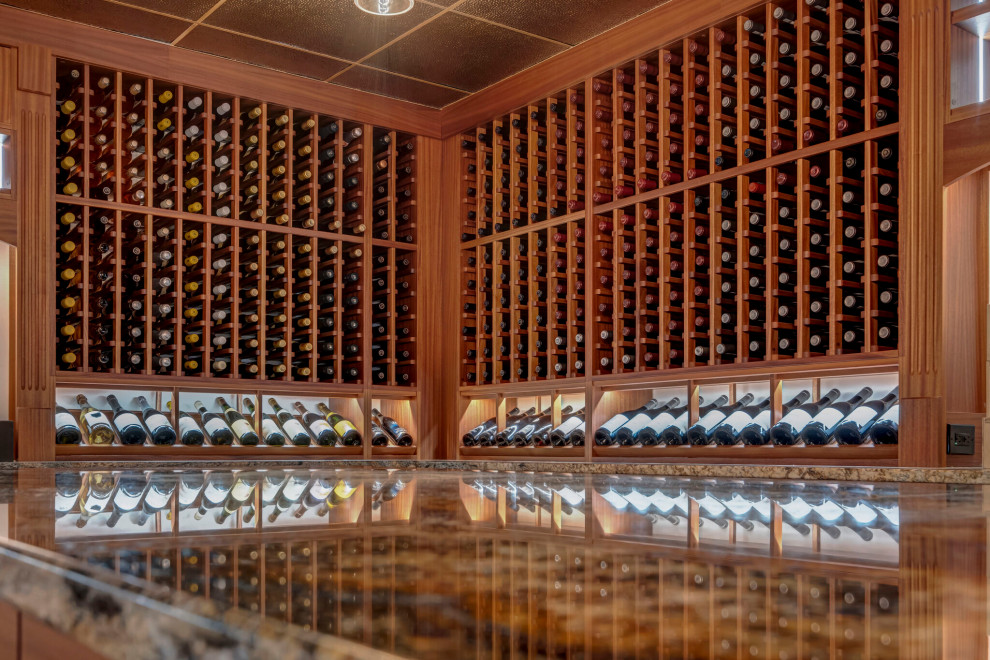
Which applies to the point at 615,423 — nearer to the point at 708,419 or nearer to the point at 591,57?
the point at 708,419

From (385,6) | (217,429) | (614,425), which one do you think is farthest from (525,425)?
(385,6)

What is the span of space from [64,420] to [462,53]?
2.52 metres

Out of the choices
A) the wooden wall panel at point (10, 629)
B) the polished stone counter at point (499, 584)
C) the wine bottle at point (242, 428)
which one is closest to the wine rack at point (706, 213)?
the wine bottle at point (242, 428)

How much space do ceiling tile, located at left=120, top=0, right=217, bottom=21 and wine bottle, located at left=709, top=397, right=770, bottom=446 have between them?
2.79 m

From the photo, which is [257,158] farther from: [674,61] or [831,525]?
[831,525]

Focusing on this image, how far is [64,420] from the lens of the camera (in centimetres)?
432

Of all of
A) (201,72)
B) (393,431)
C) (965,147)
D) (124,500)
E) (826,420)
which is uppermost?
(201,72)

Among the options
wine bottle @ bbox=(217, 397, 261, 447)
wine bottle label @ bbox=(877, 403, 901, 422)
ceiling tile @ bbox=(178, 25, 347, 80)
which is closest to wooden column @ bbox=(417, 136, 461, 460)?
ceiling tile @ bbox=(178, 25, 347, 80)

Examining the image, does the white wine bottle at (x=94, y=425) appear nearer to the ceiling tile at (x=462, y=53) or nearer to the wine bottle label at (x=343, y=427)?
the wine bottle label at (x=343, y=427)

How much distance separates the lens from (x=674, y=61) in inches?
170

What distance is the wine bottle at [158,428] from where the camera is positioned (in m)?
4.34

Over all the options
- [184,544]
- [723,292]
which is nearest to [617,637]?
[184,544]

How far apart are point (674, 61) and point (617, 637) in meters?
4.34

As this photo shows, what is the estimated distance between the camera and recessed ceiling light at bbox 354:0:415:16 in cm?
411
